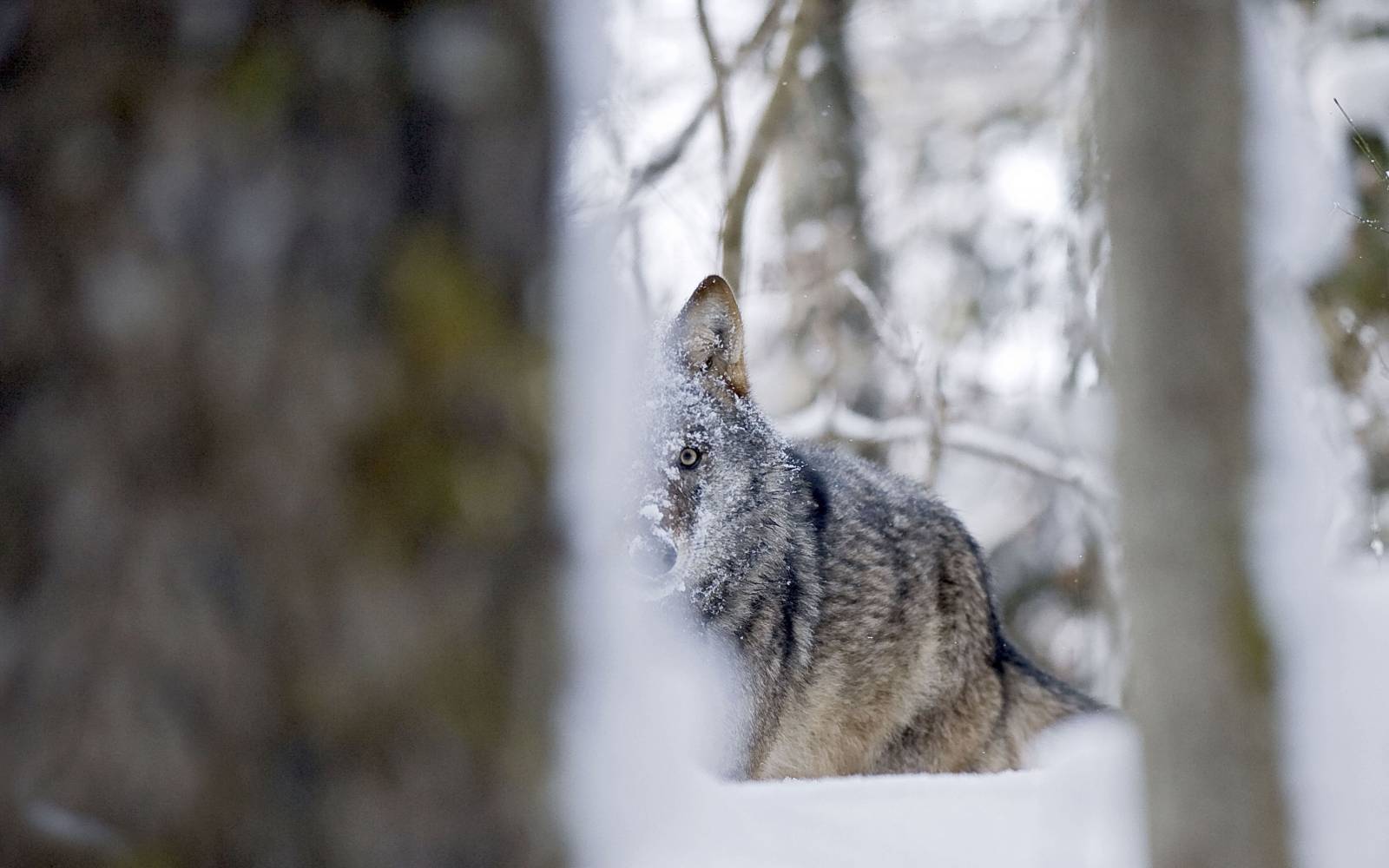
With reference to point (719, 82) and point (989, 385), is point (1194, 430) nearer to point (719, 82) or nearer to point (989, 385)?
point (719, 82)

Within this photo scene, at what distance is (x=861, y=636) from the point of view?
4043 mm

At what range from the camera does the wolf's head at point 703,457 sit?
370 centimetres

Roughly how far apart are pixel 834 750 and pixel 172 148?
3206mm

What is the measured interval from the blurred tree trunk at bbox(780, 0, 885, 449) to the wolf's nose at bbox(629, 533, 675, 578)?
14.3ft

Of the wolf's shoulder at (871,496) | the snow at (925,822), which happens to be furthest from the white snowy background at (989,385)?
the wolf's shoulder at (871,496)

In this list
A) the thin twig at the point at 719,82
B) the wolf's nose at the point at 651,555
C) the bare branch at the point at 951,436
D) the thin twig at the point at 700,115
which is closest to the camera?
the wolf's nose at the point at 651,555

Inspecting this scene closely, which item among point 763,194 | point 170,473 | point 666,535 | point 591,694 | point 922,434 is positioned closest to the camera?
point 170,473

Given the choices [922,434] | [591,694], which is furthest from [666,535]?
[922,434]

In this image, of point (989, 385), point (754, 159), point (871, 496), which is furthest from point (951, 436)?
point (871, 496)

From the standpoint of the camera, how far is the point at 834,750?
3.97 m

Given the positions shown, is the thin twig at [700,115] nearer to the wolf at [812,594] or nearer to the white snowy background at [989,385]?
the white snowy background at [989,385]

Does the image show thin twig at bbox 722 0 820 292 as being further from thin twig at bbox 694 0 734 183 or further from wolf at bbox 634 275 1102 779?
wolf at bbox 634 275 1102 779

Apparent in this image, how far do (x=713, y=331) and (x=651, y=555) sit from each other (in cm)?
92

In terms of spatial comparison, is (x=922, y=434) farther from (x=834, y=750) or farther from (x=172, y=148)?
(x=172, y=148)
